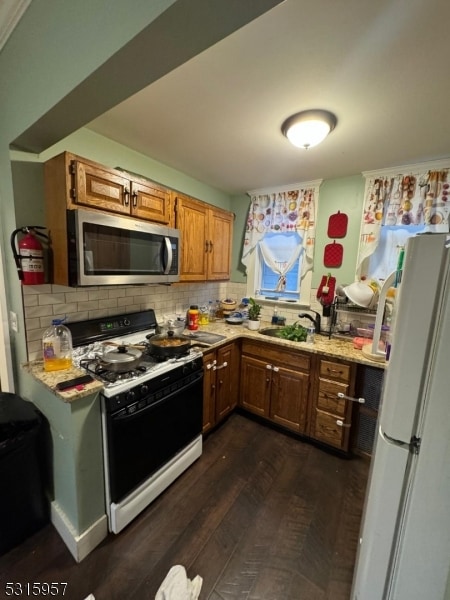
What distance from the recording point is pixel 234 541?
54.9 inches

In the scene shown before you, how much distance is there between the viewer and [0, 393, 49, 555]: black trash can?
1.27 metres

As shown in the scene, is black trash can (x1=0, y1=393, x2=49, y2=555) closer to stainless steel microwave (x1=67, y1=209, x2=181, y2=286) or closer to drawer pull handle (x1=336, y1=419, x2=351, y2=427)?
stainless steel microwave (x1=67, y1=209, x2=181, y2=286)

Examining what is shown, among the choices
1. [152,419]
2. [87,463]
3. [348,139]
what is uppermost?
[348,139]

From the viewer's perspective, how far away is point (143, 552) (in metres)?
1.32

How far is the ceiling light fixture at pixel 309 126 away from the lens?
1.46 metres

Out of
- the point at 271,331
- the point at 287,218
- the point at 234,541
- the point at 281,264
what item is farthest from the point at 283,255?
the point at 234,541

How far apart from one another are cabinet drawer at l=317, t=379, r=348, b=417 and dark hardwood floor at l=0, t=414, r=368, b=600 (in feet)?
1.39

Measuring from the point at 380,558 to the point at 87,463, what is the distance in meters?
1.30

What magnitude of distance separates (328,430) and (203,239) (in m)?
2.02

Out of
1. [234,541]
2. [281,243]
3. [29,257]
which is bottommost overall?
[234,541]

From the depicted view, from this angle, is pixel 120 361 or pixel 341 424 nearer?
pixel 120 361

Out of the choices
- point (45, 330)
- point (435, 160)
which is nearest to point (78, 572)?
point (45, 330)

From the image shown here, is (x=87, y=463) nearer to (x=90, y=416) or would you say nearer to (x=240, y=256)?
(x=90, y=416)

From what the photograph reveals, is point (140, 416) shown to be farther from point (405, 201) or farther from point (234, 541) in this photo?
point (405, 201)
